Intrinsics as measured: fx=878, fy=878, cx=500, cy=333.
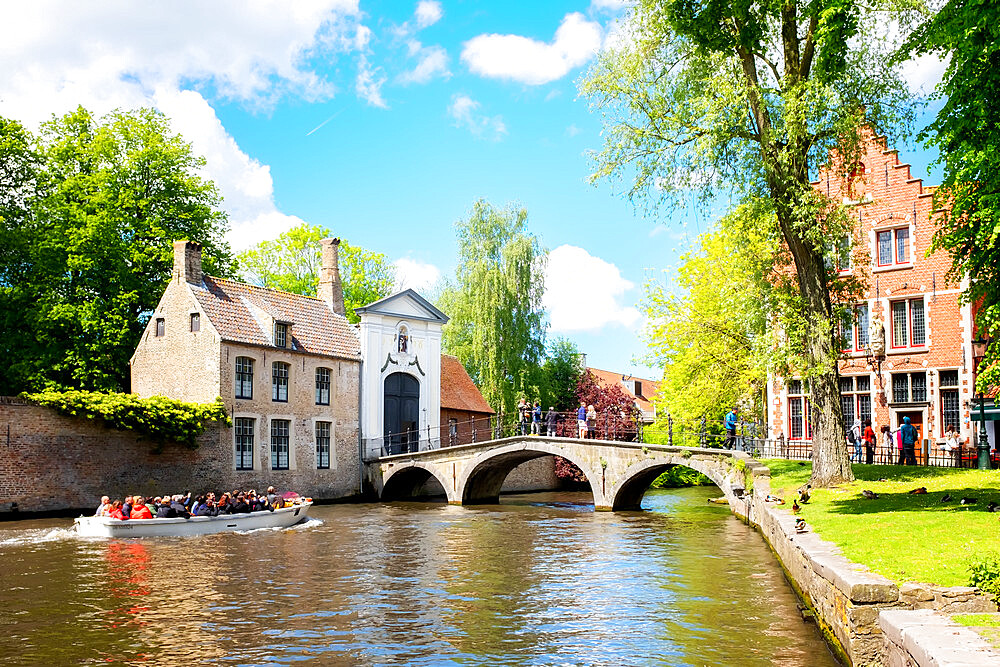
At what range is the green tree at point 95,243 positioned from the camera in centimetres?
2834

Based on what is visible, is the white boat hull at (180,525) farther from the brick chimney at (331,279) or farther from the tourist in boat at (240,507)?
the brick chimney at (331,279)

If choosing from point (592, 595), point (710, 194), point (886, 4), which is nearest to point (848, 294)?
point (710, 194)

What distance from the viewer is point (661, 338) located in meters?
31.8

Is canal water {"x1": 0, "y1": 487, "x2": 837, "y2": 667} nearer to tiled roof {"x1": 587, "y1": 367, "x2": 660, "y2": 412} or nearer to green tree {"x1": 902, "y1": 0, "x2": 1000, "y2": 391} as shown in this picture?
green tree {"x1": 902, "y1": 0, "x2": 1000, "y2": 391}

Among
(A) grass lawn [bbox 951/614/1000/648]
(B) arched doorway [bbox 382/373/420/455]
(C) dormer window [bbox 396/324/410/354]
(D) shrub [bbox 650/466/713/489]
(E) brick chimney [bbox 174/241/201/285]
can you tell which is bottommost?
(D) shrub [bbox 650/466/713/489]

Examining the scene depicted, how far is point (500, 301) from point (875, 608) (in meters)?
30.2

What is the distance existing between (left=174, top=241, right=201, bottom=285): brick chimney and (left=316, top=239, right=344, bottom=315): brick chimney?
587 centimetres

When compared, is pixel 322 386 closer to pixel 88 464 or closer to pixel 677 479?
pixel 88 464

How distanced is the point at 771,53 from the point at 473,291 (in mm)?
22332

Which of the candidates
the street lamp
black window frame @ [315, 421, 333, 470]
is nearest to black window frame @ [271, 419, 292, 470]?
black window frame @ [315, 421, 333, 470]

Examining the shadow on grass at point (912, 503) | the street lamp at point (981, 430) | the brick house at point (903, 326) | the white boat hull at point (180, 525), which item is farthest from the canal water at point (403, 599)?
the brick house at point (903, 326)

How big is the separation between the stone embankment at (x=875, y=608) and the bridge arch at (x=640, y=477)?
13.8 m

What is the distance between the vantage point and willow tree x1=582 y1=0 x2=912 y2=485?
14766 mm

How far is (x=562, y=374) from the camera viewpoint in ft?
140
